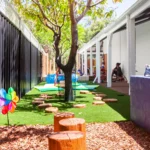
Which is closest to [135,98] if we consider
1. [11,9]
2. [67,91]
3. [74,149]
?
[74,149]

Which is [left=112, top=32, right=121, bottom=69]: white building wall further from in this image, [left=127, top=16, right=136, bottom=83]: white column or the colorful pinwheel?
the colorful pinwheel

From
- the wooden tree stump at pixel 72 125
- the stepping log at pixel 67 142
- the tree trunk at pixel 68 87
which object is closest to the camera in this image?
the stepping log at pixel 67 142

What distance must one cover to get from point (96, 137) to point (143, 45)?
12082mm

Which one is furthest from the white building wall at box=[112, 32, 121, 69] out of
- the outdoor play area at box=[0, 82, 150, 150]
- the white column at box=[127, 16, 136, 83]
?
the outdoor play area at box=[0, 82, 150, 150]

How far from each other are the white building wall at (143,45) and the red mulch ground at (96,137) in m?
10.2

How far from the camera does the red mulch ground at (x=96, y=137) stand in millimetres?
4016

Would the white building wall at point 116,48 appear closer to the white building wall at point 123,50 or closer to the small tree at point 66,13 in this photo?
the white building wall at point 123,50

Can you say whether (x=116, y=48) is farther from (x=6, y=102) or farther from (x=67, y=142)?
(x=67, y=142)

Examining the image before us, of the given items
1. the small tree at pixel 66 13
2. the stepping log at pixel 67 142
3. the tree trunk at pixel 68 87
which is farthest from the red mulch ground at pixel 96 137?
the small tree at pixel 66 13

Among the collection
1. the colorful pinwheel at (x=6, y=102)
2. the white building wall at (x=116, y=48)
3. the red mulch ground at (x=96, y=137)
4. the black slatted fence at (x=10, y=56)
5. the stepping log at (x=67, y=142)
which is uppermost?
the white building wall at (x=116, y=48)

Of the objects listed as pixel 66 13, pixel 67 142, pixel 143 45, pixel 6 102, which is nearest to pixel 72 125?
pixel 67 142

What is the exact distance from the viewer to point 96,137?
4.48 m

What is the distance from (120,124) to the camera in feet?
17.5

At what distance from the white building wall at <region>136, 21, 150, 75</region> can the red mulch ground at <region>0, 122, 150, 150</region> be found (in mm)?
10205
